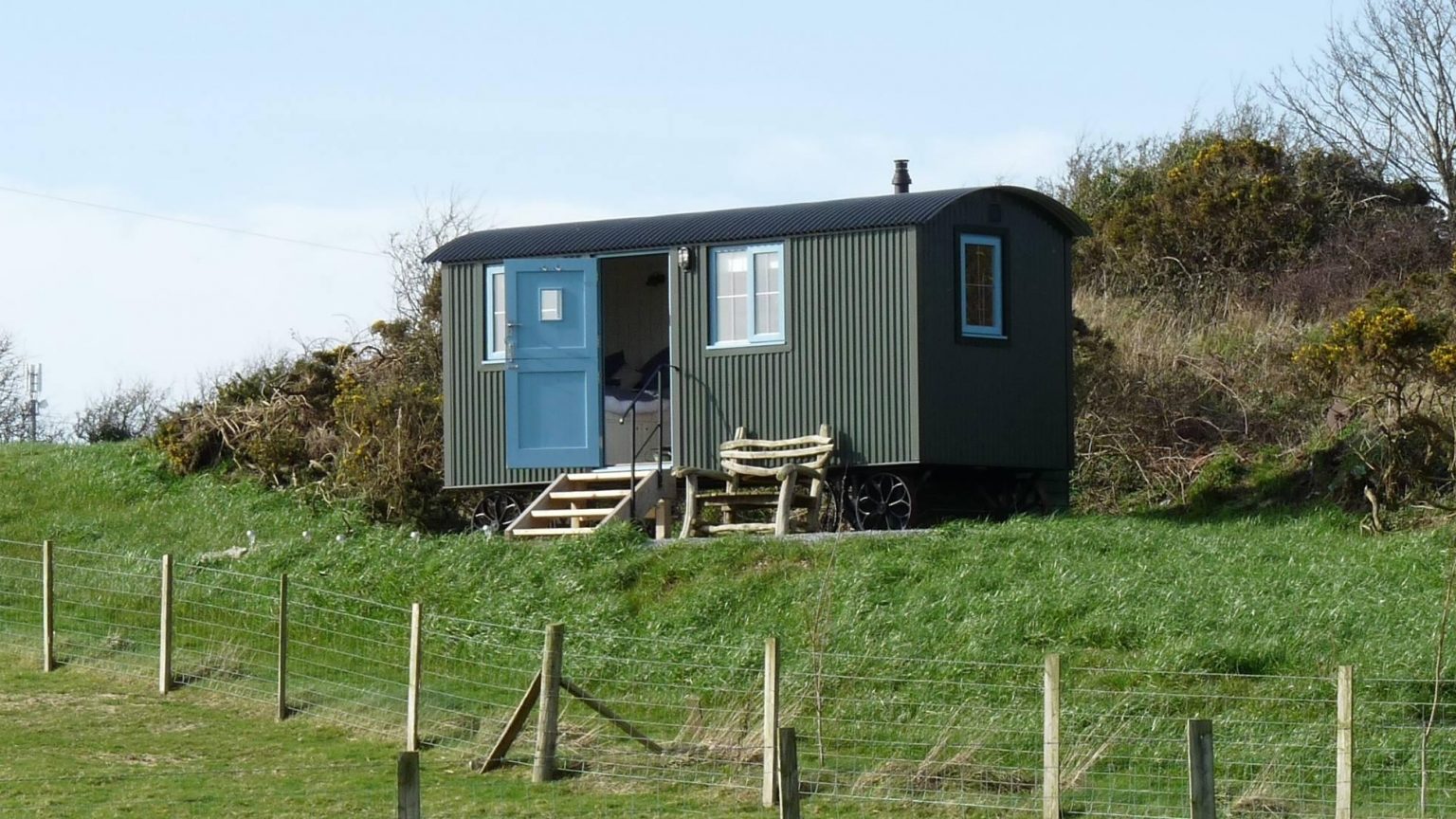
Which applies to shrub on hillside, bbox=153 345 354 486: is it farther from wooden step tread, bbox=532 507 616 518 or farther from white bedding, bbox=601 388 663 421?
wooden step tread, bbox=532 507 616 518

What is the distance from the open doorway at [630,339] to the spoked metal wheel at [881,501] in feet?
9.62

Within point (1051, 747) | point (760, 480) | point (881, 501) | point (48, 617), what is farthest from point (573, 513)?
point (1051, 747)

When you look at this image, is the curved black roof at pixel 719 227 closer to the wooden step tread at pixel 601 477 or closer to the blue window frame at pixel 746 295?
the blue window frame at pixel 746 295

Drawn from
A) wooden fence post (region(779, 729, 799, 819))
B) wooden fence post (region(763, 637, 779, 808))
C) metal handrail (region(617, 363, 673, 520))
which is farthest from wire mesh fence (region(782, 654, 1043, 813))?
metal handrail (region(617, 363, 673, 520))

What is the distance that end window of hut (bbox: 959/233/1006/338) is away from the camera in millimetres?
20469

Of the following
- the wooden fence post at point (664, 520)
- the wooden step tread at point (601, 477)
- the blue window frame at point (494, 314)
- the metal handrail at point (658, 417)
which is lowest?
the wooden fence post at point (664, 520)

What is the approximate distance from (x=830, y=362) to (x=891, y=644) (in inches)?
210

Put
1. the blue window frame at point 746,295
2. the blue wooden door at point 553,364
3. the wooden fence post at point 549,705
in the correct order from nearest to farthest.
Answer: the wooden fence post at point 549,705
the blue window frame at point 746,295
the blue wooden door at point 553,364

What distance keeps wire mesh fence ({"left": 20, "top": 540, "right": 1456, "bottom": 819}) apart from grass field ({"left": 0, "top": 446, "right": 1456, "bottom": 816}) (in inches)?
1.0

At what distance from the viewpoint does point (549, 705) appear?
1342 cm

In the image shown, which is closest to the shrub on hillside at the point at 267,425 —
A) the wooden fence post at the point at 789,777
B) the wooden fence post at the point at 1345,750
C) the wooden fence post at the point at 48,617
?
the wooden fence post at the point at 48,617

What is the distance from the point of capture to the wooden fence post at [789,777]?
27.4ft

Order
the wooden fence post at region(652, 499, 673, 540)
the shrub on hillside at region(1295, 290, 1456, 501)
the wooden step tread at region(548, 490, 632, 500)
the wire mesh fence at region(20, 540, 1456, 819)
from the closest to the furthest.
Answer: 1. the wire mesh fence at region(20, 540, 1456, 819)
2. the shrub on hillside at region(1295, 290, 1456, 501)
3. the wooden fence post at region(652, 499, 673, 540)
4. the wooden step tread at region(548, 490, 632, 500)

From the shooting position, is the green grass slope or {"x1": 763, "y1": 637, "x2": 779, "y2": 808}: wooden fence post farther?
the green grass slope
